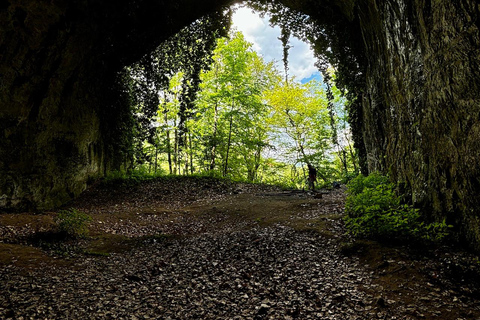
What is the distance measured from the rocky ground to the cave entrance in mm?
8241

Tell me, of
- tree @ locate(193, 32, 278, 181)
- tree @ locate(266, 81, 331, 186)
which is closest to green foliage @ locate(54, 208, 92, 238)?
tree @ locate(193, 32, 278, 181)

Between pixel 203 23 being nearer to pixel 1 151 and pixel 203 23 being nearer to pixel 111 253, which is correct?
pixel 1 151

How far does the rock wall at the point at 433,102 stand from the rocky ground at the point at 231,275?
3.49 feet

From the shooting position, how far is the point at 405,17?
5156 mm

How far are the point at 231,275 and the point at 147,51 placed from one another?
11.6 m

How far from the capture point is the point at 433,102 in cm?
435

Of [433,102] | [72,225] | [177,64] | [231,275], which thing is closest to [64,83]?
[177,64]

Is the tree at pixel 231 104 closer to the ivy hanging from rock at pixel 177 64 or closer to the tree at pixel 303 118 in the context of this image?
the tree at pixel 303 118

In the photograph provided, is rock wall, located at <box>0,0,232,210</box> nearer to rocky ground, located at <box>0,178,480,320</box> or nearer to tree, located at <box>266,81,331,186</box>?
rocky ground, located at <box>0,178,480,320</box>

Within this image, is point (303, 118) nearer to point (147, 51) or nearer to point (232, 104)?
point (232, 104)

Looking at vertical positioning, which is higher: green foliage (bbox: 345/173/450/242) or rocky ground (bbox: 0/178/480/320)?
green foliage (bbox: 345/173/450/242)

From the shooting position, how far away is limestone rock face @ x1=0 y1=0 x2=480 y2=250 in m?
3.73

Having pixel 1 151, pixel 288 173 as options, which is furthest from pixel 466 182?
pixel 288 173

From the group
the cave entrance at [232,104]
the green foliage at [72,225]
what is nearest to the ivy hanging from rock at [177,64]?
the cave entrance at [232,104]
